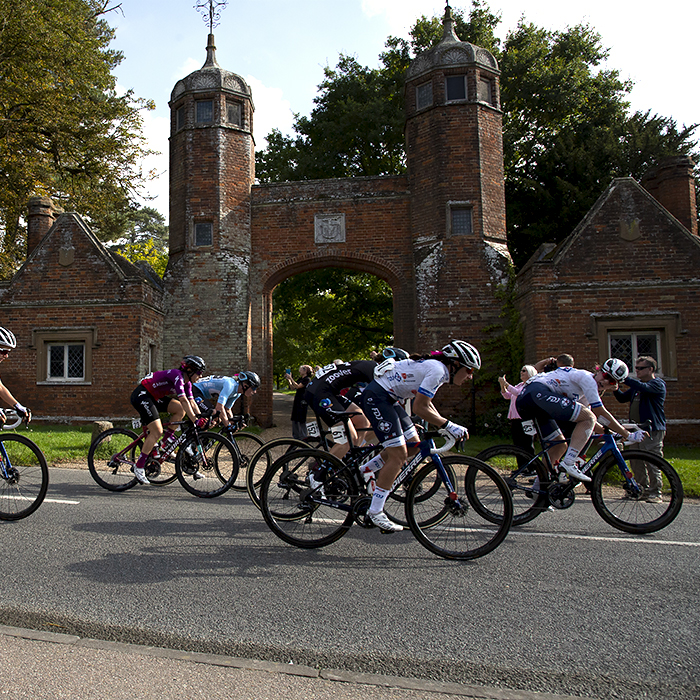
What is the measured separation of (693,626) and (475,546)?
1639mm

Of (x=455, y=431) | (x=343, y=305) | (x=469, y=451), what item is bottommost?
(x=469, y=451)

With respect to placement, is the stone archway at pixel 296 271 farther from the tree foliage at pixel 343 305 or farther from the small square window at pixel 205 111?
the tree foliage at pixel 343 305

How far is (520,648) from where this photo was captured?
Result: 2918mm

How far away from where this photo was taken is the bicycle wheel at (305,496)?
190 inches

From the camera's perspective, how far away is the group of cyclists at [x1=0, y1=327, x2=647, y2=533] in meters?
4.70

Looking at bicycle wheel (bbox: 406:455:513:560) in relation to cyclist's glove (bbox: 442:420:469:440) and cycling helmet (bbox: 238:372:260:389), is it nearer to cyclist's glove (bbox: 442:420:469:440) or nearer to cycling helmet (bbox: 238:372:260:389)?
cyclist's glove (bbox: 442:420:469:440)

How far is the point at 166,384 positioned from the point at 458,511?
4.23 metres

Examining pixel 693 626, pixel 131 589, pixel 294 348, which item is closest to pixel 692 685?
pixel 693 626

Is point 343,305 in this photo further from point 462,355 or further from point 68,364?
point 462,355

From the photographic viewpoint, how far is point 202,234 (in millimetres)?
16703

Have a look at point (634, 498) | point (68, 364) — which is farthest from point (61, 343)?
point (634, 498)

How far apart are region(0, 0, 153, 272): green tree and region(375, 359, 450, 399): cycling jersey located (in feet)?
69.3

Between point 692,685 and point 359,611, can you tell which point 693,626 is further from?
point 359,611

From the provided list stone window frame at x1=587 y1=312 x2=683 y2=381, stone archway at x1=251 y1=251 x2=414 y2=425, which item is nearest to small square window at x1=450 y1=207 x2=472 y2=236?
stone archway at x1=251 y1=251 x2=414 y2=425
